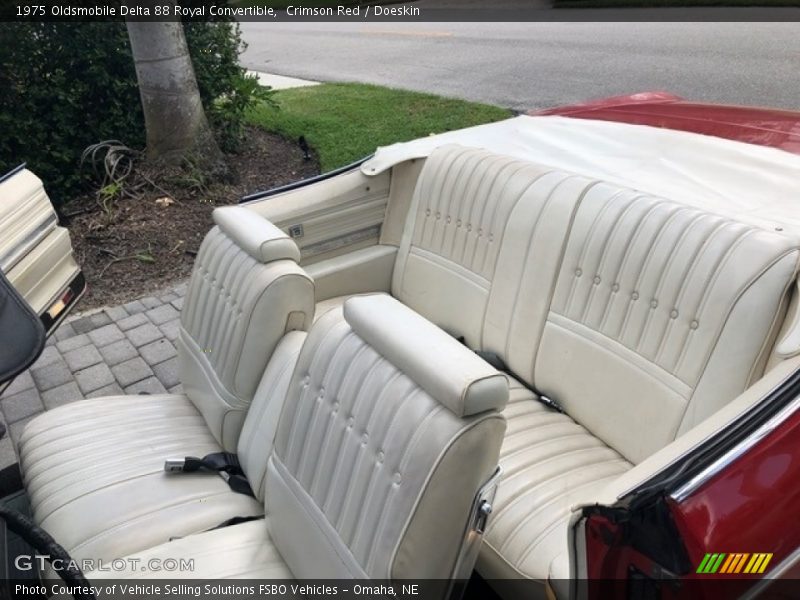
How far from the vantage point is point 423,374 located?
4.74 feet

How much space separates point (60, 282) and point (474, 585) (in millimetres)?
1997

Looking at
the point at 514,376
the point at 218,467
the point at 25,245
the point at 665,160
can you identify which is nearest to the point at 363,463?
the point at 218,467

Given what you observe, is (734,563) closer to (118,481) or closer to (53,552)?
(53,552)

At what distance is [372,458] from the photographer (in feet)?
4.94

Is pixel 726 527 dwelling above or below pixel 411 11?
above

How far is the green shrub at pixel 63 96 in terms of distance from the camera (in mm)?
5180

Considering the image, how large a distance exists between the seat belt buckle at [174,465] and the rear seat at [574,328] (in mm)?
51

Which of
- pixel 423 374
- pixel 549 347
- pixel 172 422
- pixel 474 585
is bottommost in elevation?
pixel 474 585

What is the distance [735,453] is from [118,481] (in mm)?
1734

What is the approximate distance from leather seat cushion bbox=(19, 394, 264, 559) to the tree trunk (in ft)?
10.2

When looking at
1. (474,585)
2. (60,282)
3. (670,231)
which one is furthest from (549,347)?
(60,282)

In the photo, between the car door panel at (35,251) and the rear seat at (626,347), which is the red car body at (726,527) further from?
the car door panel at (35,251)

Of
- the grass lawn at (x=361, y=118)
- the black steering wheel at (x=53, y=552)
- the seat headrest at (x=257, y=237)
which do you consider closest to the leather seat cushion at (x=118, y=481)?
the black steering wheel at (x=53, y=552)

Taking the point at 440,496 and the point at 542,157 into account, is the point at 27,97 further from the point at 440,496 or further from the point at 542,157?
the point at 440,496
